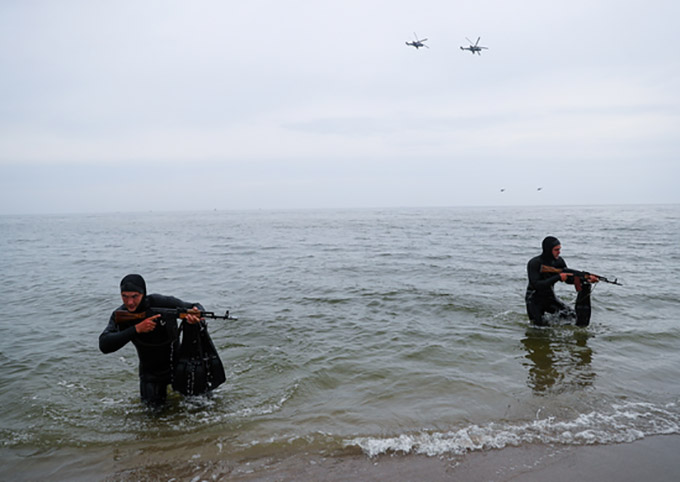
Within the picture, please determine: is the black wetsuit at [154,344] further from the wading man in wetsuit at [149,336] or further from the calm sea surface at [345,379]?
the calm sea surface at [345,379]

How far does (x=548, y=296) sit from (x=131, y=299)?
8354 mm

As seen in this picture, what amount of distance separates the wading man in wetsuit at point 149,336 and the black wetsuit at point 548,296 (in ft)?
23.2

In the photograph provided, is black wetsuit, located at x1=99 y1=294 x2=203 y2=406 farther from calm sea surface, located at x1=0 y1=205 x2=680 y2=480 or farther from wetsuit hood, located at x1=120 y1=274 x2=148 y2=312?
calm sea surface, located at x1=0 y1=205 x2=680 y2=480

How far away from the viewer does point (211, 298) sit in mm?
14109

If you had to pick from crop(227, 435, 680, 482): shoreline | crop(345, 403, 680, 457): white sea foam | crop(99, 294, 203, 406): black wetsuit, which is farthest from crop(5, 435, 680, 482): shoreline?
crop(99, 294, 203, 406): black wetsuit

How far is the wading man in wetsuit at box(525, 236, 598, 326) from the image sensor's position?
9.05 metres

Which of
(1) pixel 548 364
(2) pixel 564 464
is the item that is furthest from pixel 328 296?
(2) pixel 564 464

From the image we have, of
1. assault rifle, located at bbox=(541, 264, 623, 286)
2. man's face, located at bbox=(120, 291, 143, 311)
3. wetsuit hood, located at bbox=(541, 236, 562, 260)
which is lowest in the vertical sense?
assault rifle, located at bbox=(541, 264, 623, 286)

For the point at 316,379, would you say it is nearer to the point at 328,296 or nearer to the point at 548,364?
the point at 548,364

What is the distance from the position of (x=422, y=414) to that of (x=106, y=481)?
12.6 feet

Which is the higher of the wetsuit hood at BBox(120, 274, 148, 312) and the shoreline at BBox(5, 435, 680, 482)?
the wetsuit hood at BBox(120, 274, 148, 312)

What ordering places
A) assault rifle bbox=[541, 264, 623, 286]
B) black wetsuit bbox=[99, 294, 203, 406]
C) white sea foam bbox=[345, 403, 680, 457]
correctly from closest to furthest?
white sea foam bbox=[345, 403, 680, 457] → black wetsuit bbox=[99, 294, 203, 406] → assault rifle bbox=[541, 264, 623, 286]

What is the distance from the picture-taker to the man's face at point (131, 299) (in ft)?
18.0

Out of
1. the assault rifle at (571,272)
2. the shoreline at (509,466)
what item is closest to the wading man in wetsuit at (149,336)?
the shoreline at (509,466)
